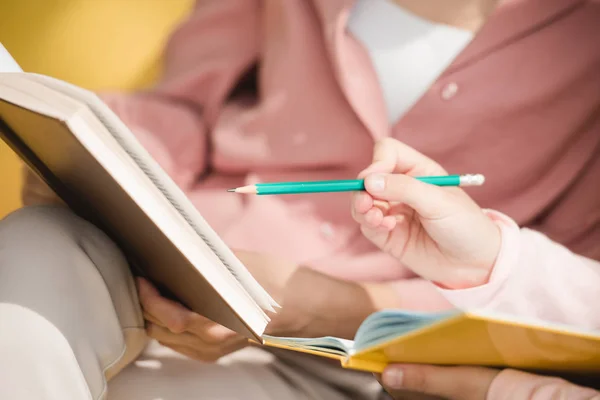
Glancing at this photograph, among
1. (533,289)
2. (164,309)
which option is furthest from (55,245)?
(533,289)

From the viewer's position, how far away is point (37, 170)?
535 millimetres

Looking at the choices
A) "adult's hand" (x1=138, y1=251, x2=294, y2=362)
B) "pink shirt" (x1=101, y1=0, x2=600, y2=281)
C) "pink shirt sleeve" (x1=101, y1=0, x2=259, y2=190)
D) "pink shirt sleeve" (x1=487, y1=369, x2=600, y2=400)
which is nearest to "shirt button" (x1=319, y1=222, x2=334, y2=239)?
"pink shirt" (x1=101, y1=0, x2=600, y2=281)

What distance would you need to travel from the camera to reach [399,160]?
557 millimetres

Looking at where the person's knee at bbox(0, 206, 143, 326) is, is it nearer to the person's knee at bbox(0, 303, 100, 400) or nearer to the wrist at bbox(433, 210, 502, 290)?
the person's knee at bbox(0, 303, 100, 400)

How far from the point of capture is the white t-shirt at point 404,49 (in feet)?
2.27

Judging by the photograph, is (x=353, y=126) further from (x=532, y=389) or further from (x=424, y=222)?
(x=532, y=389)

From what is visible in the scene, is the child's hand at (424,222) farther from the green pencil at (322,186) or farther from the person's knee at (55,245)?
the person's knee at (55,245)

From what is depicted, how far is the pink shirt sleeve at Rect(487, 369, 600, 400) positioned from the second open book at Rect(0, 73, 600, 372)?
0.01 meters

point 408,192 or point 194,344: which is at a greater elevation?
point 408,192

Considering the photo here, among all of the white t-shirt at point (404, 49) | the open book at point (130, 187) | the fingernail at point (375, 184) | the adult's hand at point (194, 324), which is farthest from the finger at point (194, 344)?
the white t-shirt at point (404, 49)

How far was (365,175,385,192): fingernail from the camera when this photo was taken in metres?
0.47

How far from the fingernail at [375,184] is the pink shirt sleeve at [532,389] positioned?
186 mm

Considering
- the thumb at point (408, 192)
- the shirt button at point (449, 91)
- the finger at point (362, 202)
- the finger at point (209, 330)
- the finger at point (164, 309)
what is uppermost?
the shirt button at point (449, 91)

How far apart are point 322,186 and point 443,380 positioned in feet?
0.66
